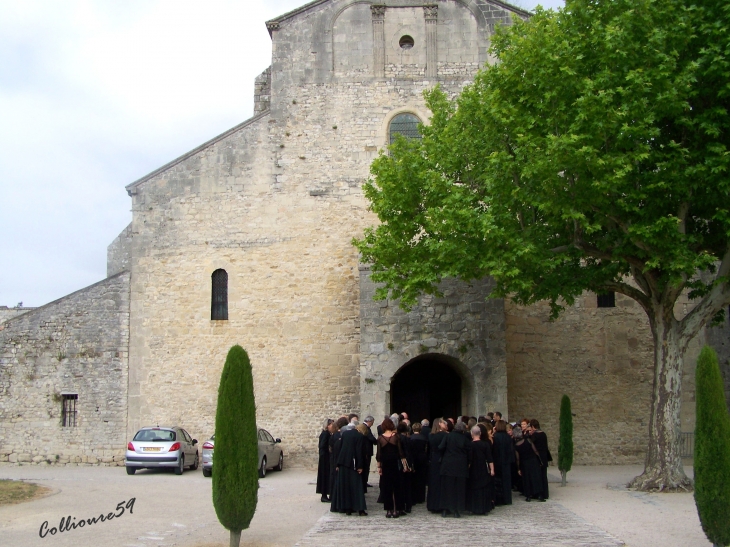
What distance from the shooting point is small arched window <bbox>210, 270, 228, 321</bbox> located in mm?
22391

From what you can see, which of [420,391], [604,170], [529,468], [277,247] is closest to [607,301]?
[420,391]

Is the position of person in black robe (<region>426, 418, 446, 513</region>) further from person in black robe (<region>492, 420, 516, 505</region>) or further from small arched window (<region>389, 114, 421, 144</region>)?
small arched window (<region>389, 114, 421, 144</region>)

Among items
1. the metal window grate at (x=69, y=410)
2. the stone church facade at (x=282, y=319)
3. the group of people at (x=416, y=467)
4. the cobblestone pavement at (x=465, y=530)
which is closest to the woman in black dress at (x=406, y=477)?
the group of people at (x=416, y=467)

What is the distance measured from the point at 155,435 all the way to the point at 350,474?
29.2 ft

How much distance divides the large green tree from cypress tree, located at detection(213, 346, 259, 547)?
6465 millimetres

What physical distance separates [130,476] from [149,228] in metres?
7.17

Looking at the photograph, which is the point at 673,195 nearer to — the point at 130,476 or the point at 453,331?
the point at 453,331

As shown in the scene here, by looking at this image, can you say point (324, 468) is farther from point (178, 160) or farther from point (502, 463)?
point (178, 160)

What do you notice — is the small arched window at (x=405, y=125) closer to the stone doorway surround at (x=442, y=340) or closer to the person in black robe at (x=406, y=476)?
the stone doorway surround at (x=442, y=340)

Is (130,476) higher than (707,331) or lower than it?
lower

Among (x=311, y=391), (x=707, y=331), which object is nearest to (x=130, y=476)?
(x=311, y=391)

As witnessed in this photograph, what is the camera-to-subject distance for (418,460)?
13539 millimetres

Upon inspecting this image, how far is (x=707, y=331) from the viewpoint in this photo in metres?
24.0

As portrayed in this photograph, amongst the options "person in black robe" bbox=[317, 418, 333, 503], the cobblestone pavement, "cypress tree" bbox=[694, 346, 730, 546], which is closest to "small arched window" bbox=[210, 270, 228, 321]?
"person in black robe" bbox=[317, 418, 333, 503]
